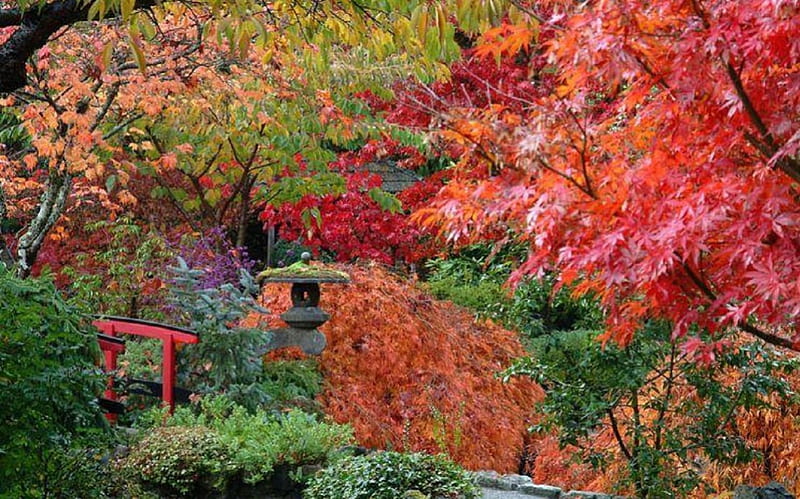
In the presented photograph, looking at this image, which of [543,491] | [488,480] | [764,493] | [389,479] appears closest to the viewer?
[764,493]

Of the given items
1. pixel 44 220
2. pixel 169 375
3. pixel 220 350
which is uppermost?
pixel 44 220

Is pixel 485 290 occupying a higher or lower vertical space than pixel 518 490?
higher

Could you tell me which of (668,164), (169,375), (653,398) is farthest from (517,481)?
(668,164)

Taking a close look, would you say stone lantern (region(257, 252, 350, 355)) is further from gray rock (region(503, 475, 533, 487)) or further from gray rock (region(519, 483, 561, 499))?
gray rock (region(519, 483, 561, 499))

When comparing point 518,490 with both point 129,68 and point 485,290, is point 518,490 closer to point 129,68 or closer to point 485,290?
point 485,290

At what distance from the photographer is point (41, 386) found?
222 inches

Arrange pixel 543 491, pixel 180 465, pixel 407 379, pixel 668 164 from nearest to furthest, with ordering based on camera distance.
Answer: pixel 668 164 < pixel 180 465 < pixel 543 491 < pixel 407 379

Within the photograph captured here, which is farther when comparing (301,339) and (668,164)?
(301,339)

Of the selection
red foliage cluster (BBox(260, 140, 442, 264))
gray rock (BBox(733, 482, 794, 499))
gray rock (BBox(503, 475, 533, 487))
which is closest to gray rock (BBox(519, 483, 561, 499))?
gray rock (BBox(503, 475, 533, 487))

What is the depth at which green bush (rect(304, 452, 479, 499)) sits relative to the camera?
6.17 m

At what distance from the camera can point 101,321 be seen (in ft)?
27.2

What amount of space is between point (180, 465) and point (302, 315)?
2510mm

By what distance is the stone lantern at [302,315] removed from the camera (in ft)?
29.8

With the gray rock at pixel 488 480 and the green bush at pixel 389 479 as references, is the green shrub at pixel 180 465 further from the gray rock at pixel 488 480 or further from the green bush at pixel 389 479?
the gray rock at pixel 488 480
